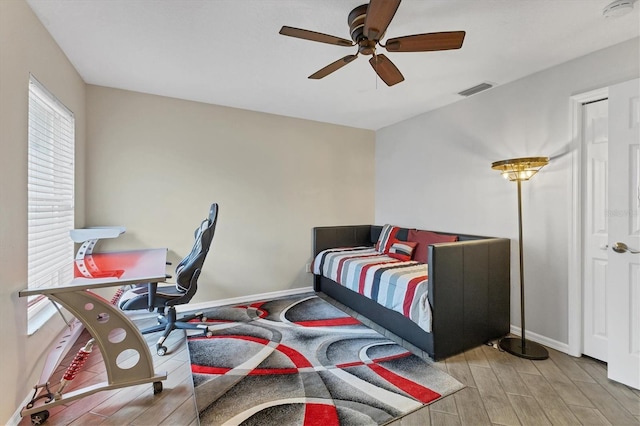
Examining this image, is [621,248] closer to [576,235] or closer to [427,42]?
[576,235]

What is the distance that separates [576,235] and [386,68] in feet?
6.80

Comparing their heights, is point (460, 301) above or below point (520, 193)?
below

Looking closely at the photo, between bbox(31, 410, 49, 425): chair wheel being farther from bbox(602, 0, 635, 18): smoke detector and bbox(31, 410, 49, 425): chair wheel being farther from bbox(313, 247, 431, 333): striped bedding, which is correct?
bbox(602, 0, 635, 18): smoke detector

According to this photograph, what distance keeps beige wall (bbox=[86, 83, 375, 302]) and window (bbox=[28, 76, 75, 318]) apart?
1.58ft

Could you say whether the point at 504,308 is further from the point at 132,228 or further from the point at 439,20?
the point at 132,228

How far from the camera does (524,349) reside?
2.43 m

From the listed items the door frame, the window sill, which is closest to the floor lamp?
the door frame

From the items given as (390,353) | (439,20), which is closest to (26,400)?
(390,353)

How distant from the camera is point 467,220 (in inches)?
129

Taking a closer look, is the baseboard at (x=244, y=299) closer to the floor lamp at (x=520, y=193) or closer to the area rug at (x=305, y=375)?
the area rug at (x=305, y=375)

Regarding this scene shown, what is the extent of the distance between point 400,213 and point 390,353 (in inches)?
88.1

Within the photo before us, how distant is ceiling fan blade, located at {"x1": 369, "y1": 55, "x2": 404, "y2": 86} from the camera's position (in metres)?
1.90

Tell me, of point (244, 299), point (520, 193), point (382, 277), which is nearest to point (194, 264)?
point (244, 299)

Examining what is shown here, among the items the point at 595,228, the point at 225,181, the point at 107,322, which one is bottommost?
the point at 107,322
